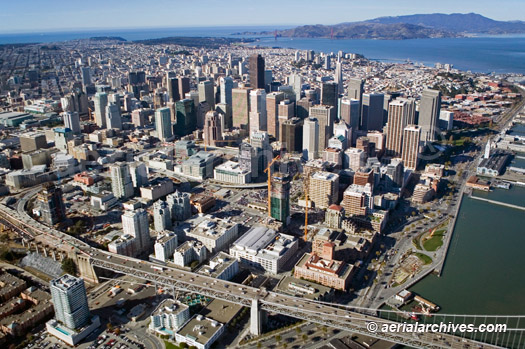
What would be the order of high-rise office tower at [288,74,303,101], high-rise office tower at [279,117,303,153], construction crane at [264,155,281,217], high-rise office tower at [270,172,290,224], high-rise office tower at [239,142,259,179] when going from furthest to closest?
high-rise office tower at [288,74,303,101], high-rise office tower at [279,117,303,153], high-rise office tower at [239,142,259,179], construction crane at [264,155,281,217], high-rise office tower at [270,172,290,224]

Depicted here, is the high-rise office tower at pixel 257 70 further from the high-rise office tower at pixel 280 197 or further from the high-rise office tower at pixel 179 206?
the high-rise office tower at pixel 280 197

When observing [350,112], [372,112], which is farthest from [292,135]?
[372,112]

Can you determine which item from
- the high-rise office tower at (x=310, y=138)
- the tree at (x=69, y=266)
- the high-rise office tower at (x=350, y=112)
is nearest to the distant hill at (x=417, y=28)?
the high-rise office tower at (x=350, y=112)

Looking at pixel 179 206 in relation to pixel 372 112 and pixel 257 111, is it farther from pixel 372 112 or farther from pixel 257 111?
pixel 372 112

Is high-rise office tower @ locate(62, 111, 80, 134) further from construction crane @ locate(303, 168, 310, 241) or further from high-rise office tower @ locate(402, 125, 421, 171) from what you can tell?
high-rise office tower @ locate(402, 125, 421, 171)

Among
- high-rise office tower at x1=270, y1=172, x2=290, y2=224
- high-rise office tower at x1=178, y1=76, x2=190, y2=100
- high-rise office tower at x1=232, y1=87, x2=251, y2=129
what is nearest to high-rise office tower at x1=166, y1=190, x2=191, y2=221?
high-rise office tower at x1=270, y1=172, x2=290, y2=224

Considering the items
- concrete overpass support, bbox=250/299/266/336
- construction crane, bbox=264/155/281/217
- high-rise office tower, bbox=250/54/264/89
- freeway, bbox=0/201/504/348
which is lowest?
concrete overpass support, bbox=250/299/266/336

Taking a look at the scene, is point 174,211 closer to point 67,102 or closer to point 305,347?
point 305,347
